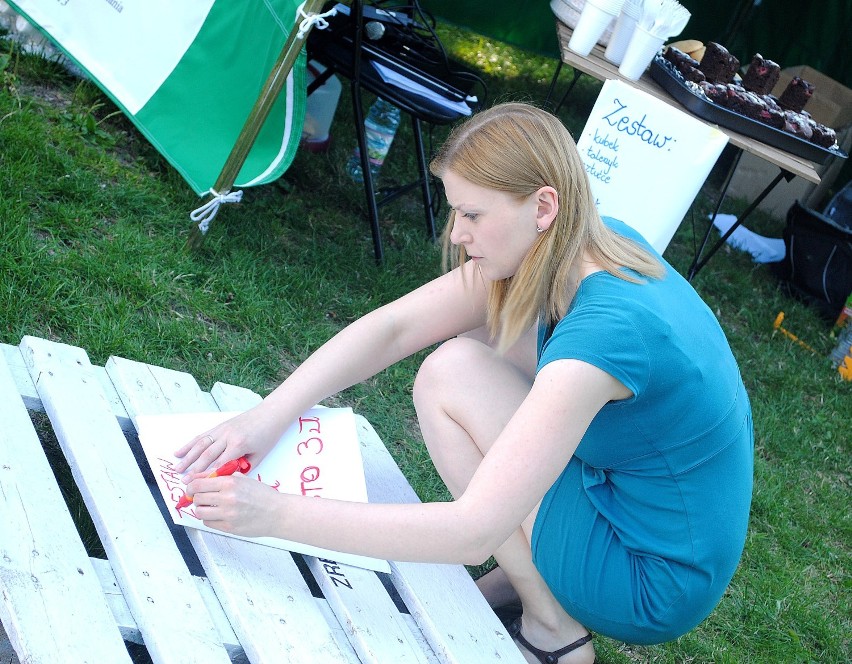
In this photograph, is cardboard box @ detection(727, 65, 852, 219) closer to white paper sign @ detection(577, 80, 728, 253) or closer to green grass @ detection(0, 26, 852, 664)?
green grass @ detection(0, 26, 852, 664)

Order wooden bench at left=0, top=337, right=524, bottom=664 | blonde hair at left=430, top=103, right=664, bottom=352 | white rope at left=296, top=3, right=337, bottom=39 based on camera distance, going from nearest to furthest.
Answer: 1. wooden bench at left=0, top=337, right=524, bottom=664
2. blonde hair at left=430, top=103, right=664, bottom=352
3. white rope at left=296, top=3, right=337, bottom=39

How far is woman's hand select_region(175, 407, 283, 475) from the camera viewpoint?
5.63ft

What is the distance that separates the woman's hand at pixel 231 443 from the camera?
1715 mm

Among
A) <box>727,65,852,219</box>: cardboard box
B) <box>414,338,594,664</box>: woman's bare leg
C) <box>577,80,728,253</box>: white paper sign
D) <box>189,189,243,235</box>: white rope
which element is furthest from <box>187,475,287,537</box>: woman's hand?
<box>727,65,852,219</box>: cardboard box

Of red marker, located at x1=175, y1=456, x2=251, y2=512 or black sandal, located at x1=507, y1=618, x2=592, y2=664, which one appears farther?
black sandal, located at x1=507, y1=618, x2=592, y2=664

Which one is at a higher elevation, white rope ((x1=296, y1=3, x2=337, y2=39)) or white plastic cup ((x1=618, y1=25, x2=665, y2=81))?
white plastic cup ((x1=618, y1=25, x2=665, y2=81))

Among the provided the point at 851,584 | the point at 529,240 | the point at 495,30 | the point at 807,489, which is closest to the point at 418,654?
the point at 529,240

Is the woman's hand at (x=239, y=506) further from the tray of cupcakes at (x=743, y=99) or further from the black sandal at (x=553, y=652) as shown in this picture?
the tray of cupcakes at (x=743, y=99)

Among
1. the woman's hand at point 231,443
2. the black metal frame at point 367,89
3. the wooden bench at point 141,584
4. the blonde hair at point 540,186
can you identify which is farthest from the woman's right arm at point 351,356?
the black metal frame at point 367,89

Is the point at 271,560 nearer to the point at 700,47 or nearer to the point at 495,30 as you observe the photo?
the point at 700,47

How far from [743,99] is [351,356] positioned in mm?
2329

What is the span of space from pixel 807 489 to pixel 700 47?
2.05m

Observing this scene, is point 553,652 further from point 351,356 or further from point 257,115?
point 257,115

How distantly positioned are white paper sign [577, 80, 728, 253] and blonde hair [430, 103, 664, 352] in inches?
63.2
